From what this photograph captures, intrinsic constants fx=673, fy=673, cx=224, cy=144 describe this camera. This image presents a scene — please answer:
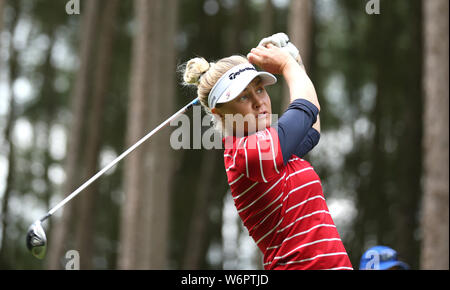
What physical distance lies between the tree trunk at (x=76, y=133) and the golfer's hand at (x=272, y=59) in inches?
367

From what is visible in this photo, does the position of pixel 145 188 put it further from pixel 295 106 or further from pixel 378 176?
pixel 378 176

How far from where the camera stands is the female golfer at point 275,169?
7.85 feet

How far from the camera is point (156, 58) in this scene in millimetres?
9391

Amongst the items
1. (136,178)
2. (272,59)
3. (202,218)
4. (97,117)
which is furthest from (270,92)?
(272,59)

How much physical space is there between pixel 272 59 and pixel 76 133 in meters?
9.89

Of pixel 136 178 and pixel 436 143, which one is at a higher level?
pixel 436 143

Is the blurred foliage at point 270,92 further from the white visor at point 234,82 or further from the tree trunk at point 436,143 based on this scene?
the white visor at point 234,82

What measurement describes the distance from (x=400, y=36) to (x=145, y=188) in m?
10.9

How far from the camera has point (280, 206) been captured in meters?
2.47

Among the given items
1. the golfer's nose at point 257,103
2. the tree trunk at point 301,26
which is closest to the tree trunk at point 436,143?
the tree trunk at point 301,26

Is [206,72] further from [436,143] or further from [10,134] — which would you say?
[10,134]

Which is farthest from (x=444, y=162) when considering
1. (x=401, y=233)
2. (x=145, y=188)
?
(x=401, y=233)

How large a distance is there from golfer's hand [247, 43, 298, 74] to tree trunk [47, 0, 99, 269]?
9.31 metres

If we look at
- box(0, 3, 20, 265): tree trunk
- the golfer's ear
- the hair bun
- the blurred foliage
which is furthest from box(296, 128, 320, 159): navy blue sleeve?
box(0, 3, 20, 265): tree trunk
